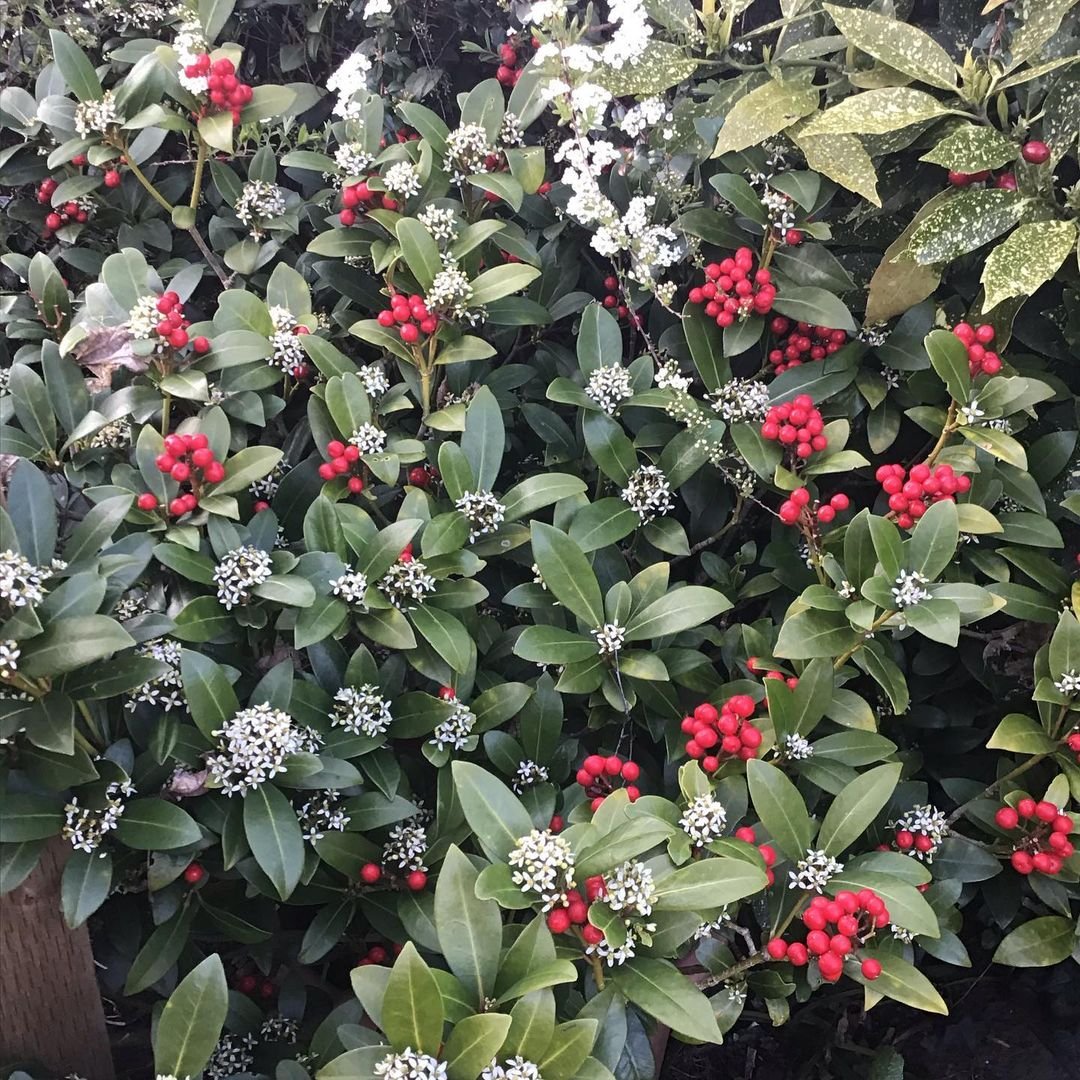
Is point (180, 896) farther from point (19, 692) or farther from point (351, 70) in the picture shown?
point (351, 70)

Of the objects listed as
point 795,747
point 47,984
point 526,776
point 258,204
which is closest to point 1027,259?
point 795,747

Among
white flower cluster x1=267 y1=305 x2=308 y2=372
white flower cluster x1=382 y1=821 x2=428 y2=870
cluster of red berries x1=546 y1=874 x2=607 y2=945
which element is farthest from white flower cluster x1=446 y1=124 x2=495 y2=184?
cluster of red berries x1=546 y1=874 x2=607 y2=945

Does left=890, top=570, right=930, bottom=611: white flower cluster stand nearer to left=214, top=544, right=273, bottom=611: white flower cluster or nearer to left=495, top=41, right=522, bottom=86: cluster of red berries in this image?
left=214, top=544, right=273, bottom=611: white flower cluster

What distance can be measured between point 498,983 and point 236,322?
1263 millimetres

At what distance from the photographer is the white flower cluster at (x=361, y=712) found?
1438 millimetres

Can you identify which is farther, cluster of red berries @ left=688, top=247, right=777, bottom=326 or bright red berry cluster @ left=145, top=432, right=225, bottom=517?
cluster of red berries @ left=688, top=247, right=777, bottom=326

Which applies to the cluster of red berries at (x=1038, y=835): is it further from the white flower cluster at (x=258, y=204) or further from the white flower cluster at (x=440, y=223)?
the white flower cluster at (x=258, y=204)

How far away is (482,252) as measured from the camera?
1.96 metres

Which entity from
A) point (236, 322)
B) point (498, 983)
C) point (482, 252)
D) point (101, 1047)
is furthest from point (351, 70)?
point (101, 1047)

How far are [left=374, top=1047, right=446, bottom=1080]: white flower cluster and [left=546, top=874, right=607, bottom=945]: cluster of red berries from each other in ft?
0.77

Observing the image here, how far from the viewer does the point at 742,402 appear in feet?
5.97

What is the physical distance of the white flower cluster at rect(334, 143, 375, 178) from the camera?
74.8 inches

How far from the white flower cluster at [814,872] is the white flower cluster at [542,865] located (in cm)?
41

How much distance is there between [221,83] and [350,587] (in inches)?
47.0
